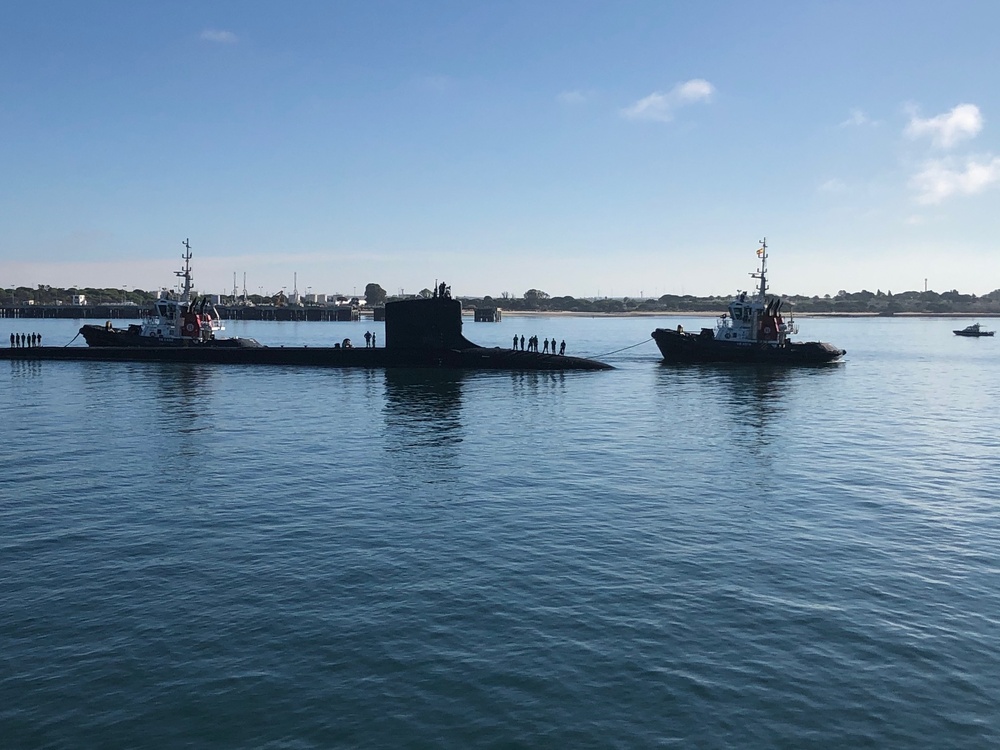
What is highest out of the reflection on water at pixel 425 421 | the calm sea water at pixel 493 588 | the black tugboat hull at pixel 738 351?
the black tugboat hull at pixel 738 351

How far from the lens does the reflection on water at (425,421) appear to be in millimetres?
32125

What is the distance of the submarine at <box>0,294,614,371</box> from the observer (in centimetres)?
6756

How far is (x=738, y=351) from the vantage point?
260 feet

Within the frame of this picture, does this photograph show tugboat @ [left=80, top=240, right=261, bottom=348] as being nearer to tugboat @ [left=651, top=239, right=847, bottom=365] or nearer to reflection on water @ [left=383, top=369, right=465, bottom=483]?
reflection on water @ [left=383, top=369, right=465, bottom=483]

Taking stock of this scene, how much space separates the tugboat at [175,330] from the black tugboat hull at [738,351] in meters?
40.8

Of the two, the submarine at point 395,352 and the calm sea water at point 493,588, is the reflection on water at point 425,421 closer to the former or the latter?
the calm sea water at point 493,588

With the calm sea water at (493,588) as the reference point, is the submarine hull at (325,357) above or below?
above

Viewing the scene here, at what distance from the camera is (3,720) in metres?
12.5

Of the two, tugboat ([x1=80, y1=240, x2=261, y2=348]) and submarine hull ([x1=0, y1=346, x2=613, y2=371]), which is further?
tugboat ([x1=80, y1=240, x2=261, y2=348])

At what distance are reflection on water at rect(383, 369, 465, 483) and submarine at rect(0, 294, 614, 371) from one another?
2822 millimetres

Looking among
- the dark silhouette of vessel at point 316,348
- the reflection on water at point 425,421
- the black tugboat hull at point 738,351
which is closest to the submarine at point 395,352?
the dark silhouette of vessel at point 316,348

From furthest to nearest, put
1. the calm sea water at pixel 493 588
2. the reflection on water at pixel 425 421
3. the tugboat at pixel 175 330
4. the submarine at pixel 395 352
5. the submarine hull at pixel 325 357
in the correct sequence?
the tugboat at pixel 175 330
the submarine hull at pixel 325 357
the submarine at pixel 395 352
the reflection on water at pixel 425 421
the calm sea water at pixel 493 588

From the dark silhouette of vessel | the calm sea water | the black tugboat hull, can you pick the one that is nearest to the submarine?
the dark silhouette of vessel

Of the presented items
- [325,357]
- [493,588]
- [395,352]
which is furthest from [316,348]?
[493,588]
